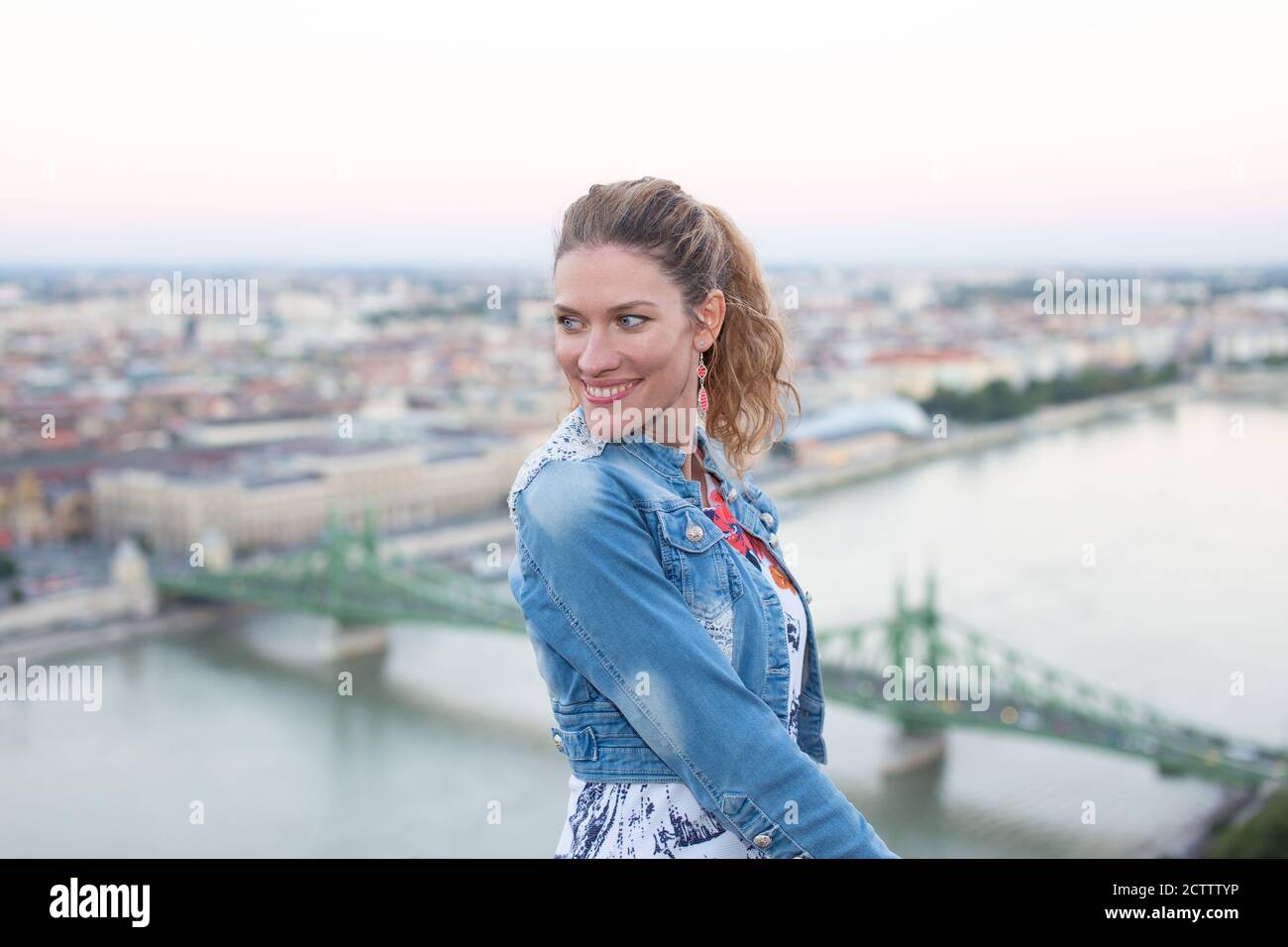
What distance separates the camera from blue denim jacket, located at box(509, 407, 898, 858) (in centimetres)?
37

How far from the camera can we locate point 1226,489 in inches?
382

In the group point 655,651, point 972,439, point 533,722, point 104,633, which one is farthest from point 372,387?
point 655,651

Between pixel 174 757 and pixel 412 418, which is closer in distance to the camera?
pixel 174 757

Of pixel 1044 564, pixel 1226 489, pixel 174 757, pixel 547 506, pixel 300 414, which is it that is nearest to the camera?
pixel 547 506

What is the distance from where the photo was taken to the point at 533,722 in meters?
5.13

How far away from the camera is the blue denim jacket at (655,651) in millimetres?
371

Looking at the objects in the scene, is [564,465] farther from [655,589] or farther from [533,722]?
[533,722]

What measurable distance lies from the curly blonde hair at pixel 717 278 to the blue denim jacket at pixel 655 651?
6 centimetres

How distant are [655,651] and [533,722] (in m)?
4.85

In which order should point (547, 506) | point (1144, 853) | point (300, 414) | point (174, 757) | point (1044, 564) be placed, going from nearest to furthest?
point (547, 506) < point (1144, 853) < point (174, 757) < point (1044, 564) < point (300, 414)

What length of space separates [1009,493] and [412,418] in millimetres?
5591
